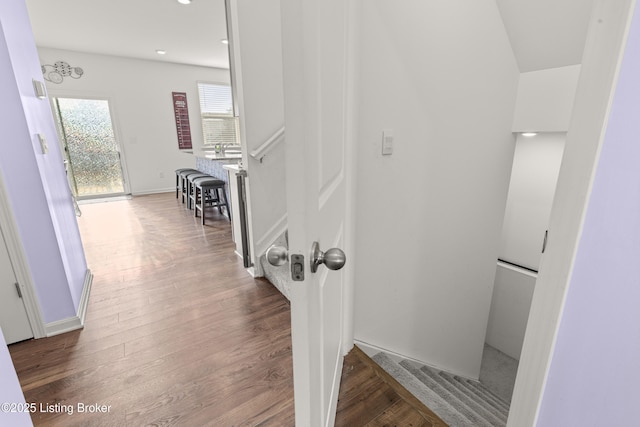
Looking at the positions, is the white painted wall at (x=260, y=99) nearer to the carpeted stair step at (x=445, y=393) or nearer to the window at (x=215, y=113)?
the carpeted stair step at (x=445, y=393)

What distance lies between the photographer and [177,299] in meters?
2.24

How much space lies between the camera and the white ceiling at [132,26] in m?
3.48

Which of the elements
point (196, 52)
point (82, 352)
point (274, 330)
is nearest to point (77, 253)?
point (82, 352)

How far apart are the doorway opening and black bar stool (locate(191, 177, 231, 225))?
2542 millimetres

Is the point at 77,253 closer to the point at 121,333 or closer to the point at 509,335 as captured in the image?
the point at 121,333

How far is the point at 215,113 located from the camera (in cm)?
696

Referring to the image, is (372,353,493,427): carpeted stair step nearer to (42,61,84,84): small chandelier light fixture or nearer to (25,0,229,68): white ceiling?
(25,0,229,68): white ceiling

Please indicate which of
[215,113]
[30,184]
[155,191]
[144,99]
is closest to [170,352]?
[30,184]

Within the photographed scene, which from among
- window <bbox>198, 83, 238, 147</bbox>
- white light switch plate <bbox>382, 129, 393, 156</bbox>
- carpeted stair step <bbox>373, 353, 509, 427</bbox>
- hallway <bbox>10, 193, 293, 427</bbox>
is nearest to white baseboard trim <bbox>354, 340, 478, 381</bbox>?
carpeted stair step <bbox>373, 353, 509, 427</bbox>

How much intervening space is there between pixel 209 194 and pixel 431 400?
423 cm

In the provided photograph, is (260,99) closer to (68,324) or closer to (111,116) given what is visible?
(68,324)

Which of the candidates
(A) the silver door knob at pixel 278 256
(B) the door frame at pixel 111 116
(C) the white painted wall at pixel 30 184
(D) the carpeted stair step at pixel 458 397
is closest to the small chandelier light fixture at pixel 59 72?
(B) the door frame at pixel 111 116

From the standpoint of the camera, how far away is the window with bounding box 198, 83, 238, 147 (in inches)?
267

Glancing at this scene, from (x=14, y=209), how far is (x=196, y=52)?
5.01 m
